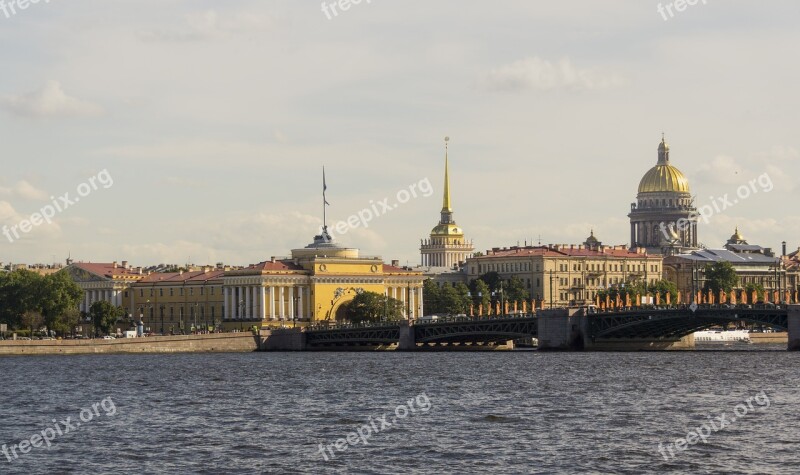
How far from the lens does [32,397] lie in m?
57.2

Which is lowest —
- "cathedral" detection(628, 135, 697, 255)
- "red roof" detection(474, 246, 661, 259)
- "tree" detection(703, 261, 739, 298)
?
"tree" detection(703, 261, 739, 298)

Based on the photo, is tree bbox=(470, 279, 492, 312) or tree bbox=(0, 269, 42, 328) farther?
tree bbox=(470, 279, 492, 312)

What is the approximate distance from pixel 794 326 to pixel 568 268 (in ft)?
245

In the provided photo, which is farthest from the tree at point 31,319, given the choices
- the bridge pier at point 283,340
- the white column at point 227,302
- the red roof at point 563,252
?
the red roof at point 563,252

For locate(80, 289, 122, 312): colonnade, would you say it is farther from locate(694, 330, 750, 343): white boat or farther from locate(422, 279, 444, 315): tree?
locate(694, 330, 750, 343): white boat

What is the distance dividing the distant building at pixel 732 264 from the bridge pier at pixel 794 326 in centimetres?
7926

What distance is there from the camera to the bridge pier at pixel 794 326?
8362 centimetres

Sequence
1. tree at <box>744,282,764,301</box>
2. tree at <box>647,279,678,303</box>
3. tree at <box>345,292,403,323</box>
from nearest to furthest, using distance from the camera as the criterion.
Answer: tree at <box>345,292,403,323</box> → tree at <box>744,282,764,301</box> → tree at <box>647,279,678,303</box>

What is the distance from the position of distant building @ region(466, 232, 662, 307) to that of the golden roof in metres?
18.8

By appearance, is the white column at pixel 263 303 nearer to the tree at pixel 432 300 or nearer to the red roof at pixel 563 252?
the tree at pixel 432 300

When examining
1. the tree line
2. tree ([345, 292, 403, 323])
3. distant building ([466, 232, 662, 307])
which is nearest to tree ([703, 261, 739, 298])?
distant building ([466, 232, 662, 307])

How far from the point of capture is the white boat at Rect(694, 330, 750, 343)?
416ft

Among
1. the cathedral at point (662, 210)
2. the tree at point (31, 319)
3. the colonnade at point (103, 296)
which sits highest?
the cathedral at point (662, 210)

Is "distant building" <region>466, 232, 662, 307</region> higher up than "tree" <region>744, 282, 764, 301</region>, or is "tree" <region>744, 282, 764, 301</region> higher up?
"distant building" <region>466, 232, 662, 307</region>
